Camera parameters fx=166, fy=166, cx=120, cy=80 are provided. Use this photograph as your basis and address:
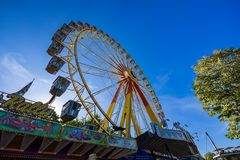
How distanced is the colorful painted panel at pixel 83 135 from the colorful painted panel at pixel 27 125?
701 mm

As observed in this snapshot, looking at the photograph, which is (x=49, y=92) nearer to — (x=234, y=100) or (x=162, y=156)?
(x=162, y=156)

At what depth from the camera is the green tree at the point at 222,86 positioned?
1340cm

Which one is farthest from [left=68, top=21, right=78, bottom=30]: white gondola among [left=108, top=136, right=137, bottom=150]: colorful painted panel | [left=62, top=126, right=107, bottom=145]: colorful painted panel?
[left=108, top=136, right=137, bottom=150]: colorful painted panel

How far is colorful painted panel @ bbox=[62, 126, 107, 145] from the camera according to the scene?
1121cm

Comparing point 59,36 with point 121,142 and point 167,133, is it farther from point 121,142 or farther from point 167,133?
point 167,133

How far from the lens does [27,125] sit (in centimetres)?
962

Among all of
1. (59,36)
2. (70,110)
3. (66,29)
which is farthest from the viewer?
(66,29)

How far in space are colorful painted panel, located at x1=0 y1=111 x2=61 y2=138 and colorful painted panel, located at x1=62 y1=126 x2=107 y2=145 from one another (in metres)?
0.70

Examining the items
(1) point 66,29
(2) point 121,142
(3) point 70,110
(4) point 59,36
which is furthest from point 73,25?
(2) point 121,142

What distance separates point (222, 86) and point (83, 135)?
1214 centimetres

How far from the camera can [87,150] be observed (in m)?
12.7

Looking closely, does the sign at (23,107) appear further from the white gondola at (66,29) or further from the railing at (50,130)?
the white gondola at (66,29)

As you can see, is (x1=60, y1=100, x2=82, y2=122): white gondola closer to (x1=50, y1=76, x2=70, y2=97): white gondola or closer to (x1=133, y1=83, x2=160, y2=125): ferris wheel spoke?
(x1=50, y1=76, x2=70, y2=97): white gondola

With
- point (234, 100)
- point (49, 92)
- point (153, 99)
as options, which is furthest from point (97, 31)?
point (234, 100)
